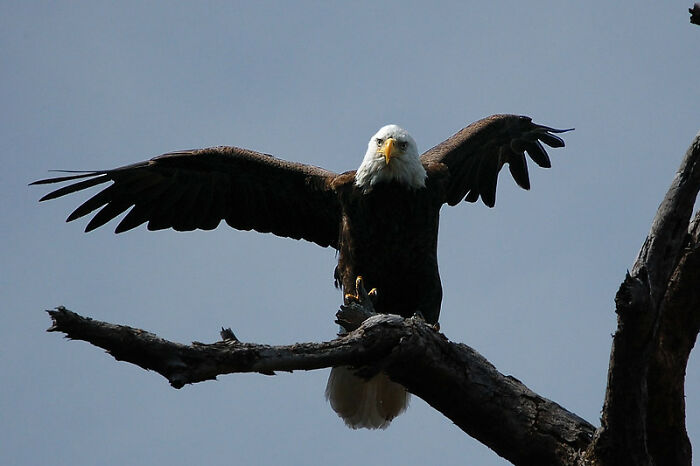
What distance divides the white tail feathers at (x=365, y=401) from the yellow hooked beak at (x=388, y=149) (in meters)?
1.60

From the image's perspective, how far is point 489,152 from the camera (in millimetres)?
8078

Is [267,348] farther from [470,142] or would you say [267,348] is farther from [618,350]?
[470,142]

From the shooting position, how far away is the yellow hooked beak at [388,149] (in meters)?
6.96

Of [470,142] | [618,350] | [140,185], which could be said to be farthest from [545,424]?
[140,185]

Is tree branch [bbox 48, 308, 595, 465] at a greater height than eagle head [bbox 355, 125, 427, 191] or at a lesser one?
lesser

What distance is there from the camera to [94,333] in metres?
3.69

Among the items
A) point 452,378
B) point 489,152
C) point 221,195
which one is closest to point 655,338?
point 452,378

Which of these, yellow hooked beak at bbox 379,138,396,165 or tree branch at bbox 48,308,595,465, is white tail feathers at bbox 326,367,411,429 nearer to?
yellow hooked beak at bbox 379,138,396,165

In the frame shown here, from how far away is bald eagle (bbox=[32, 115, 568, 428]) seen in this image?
6.95 meters

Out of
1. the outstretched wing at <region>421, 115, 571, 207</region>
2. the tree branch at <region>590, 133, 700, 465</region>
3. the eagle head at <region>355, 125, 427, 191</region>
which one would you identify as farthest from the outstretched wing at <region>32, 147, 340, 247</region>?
the tree branch at <region>590, 133, 700, 465</region>

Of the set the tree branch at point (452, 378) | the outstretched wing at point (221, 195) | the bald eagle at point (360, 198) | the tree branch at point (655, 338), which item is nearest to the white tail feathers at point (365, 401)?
the bald eagle at point (360, 198)

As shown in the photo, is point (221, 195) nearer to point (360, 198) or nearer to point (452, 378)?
point (360, 198)

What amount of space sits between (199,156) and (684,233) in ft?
14.1

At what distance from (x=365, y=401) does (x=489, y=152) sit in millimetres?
2448
